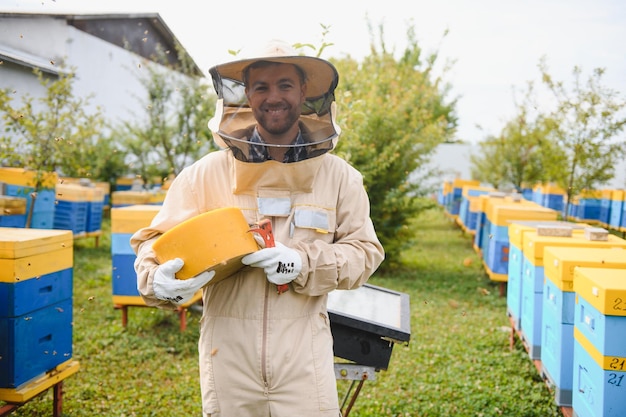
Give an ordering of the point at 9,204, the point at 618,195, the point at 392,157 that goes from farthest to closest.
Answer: the point at 618,195
the point at 392,157
the point at 9,204

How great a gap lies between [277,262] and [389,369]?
9.53 ft

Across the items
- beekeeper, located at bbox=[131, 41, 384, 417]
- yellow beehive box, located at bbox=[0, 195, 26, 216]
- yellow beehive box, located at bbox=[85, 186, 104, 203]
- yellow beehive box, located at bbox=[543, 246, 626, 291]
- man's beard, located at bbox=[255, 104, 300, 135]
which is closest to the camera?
beekeeper, located at bbox=[131, 41, 384, 417]

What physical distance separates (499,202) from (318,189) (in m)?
5.52

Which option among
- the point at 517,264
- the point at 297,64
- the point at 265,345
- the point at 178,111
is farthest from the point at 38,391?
the point at 178,111

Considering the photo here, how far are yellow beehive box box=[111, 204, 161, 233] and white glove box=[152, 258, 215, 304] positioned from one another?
9.19ft

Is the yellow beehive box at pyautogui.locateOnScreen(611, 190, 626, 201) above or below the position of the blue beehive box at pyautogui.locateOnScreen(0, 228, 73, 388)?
above

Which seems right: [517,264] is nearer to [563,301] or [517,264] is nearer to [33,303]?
[563,301]

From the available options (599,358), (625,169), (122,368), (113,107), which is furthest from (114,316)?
(113,107)

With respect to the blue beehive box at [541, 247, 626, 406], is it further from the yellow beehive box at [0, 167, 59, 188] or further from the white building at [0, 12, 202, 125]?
the white building at [0, 12, 202, 125]

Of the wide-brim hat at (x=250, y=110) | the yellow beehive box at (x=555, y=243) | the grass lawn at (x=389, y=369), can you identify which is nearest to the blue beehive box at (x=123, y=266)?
the grass lawn at (x=389, y=369)

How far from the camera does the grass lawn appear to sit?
3463 mm

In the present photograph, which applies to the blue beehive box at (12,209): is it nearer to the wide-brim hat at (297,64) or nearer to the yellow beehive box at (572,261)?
the wide-brim hat at (297,64)

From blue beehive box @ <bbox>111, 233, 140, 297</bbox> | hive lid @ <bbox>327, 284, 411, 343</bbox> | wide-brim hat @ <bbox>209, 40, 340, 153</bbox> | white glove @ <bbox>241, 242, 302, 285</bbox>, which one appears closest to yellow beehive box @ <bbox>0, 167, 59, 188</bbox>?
blue beehive box @ <bbox>111, 233, 140, 297</bbox>

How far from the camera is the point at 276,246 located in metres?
1.63
